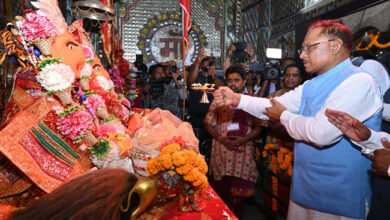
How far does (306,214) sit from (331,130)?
80cm

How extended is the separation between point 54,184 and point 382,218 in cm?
325

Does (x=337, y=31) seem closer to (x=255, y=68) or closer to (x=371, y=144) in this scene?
(x=371, y=144)

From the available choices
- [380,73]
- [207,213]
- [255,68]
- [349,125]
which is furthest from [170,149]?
[255,68]

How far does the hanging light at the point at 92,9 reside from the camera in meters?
3.02

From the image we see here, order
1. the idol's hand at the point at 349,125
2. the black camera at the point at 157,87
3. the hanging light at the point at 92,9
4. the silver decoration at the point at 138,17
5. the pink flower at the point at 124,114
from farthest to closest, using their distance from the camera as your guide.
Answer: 1. the silver decoration at the point at 138,17
2. the black camera at the point at 157,87
3. the hanging light at the point at 92,9
4. the pink flower at the point at 124,114
5. the idol's hand at the point at 349,125

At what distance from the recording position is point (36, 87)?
1782 millimetres

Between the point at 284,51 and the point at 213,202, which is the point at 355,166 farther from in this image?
the point at 284,51

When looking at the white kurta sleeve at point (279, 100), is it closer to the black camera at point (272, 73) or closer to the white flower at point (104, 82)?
the white flower at point (104, 82)

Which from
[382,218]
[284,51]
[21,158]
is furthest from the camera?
[284,51]

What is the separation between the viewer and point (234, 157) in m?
3.40

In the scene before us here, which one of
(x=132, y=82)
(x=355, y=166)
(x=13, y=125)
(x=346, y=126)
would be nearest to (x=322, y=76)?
(x=346, y=126)

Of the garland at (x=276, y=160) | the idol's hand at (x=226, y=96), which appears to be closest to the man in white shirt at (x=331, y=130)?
the idol's hand at (x=226, y=96)

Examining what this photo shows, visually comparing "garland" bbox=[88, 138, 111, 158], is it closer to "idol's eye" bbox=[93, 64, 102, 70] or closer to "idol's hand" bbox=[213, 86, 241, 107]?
"idol's eye" bbox=[93, 64, 102, 70]

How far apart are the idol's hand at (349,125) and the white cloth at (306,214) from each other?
0.65m
